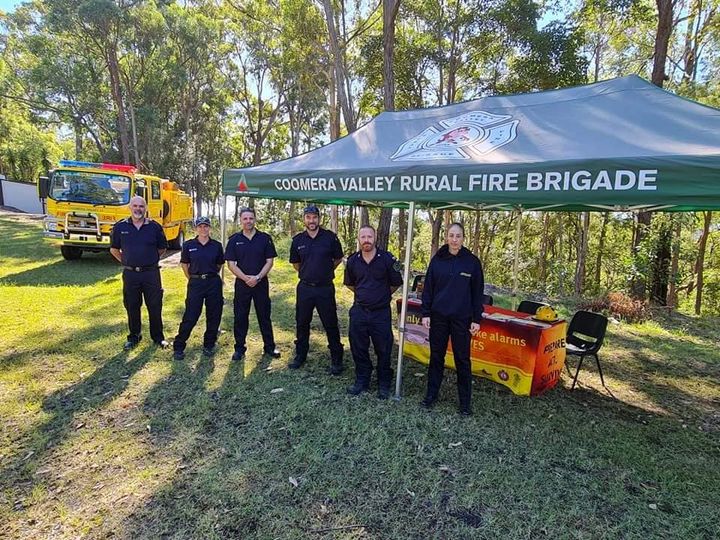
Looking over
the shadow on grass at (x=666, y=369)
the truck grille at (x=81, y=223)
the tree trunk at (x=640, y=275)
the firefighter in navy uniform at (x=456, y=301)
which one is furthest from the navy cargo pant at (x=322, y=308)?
the tree trunk at (x=640, y=275)

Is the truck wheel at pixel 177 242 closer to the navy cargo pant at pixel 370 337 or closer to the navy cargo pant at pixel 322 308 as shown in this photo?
the navy cargo pant at pixel 322 308

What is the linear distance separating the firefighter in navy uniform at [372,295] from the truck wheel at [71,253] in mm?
9000

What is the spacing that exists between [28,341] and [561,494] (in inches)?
228

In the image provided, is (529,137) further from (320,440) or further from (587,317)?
(320,440)

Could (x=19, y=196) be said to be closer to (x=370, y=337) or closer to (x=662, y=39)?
(x=370, y=337)

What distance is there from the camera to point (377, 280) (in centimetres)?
391

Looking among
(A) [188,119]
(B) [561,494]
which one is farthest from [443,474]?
(A) [188,119]

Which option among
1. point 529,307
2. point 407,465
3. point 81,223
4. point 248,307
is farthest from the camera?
point 81,223

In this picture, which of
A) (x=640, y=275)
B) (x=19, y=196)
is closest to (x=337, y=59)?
(x=640, y=275)

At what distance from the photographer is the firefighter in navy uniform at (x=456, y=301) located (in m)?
3.56

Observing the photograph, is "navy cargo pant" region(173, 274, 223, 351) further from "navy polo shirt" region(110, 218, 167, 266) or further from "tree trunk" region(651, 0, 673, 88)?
"tree trunk" region(651, 0, 673, 88)

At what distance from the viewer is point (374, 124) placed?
4.99 meters

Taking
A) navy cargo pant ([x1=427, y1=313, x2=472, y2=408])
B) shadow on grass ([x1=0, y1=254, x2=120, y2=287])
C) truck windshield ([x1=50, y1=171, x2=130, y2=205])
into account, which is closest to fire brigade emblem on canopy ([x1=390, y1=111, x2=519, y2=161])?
navy cargo pant ([x1=427, y1=313, x2=472, y2=408])

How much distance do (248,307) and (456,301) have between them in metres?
2.39
